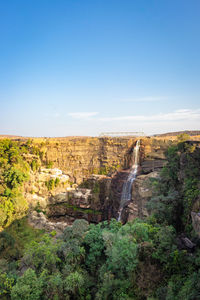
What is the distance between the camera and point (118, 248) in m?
10.1

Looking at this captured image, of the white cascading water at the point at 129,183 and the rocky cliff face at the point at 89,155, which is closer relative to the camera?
the white cascading water at the point at 129,183

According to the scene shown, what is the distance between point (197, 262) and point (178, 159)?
9.23m

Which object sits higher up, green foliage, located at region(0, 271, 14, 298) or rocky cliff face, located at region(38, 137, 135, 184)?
rocky cliff face, located at region(38, 137, 135, 184)

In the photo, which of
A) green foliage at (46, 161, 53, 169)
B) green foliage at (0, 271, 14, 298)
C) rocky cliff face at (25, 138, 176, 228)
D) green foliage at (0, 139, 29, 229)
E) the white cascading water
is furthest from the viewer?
green foliage at (46, 161, 53, 169)

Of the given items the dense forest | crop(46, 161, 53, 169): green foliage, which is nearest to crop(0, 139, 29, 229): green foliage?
crop(46, 161, 53, 169): green foliage

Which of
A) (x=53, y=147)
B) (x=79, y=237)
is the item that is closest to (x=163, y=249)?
(x=79, y=237)

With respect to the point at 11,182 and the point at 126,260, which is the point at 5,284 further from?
the point at 11,182

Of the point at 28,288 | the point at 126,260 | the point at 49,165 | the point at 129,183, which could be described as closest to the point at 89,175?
the point at 49,165

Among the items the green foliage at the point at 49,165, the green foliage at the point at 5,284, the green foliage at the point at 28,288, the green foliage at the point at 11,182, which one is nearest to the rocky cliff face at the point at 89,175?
the green foliage at the point at 49,165

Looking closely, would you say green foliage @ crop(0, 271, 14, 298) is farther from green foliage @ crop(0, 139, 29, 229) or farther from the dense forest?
green foliage @ crop(0, 139, 29, 229)

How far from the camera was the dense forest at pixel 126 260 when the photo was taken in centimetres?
920

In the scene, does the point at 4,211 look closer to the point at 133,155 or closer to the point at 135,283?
the point at 135,283

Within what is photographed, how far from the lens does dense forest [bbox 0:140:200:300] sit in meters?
9.20

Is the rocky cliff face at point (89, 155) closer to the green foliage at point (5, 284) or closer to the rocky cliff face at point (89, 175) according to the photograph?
the rocky cliff face at point (89, 175)
